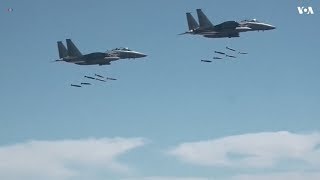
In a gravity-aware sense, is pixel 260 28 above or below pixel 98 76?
above

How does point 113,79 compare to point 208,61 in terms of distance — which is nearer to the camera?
point 208,61

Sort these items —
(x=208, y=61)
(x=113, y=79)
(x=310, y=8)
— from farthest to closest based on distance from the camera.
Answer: (x=113, y=79) → (x=208, y=61) → (x=310, y=8)

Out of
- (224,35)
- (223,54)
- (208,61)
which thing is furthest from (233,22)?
(208,61)

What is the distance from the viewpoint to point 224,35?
19875cm

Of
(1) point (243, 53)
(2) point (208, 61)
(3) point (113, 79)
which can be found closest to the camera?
(2) point (208, 61)

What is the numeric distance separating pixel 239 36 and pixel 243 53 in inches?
1233

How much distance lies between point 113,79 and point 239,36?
171ft

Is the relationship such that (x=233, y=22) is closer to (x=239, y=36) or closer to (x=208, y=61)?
(x=239, y=36)

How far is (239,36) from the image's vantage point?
19962cm

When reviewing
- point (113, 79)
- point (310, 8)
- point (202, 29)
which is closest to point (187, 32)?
point (202, 29)

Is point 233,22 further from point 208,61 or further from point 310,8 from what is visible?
Result: point 310,8

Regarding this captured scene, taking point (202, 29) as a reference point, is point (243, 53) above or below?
below

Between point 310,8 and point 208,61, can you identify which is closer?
point 310,8

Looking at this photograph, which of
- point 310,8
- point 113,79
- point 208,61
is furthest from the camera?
point 113,79
